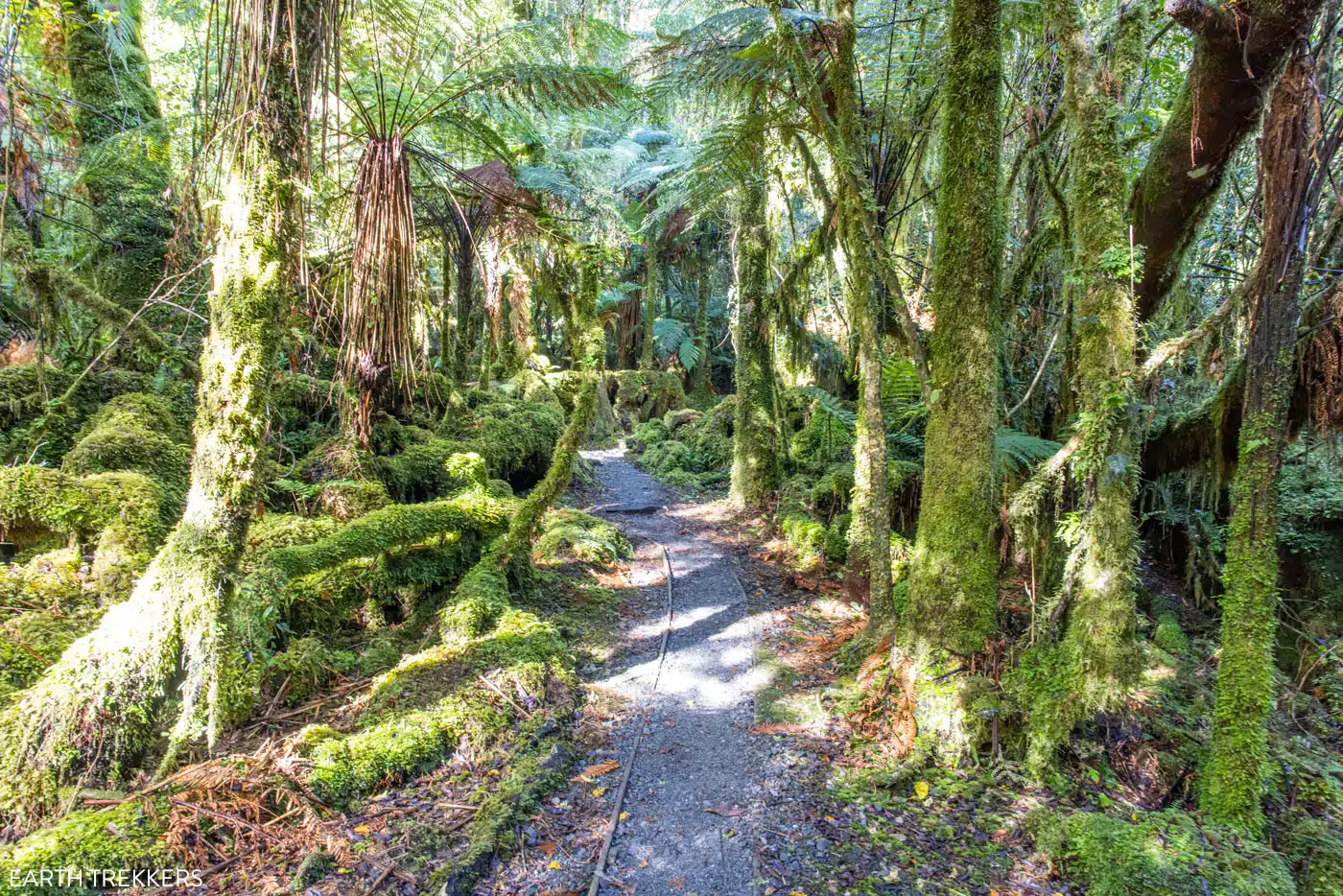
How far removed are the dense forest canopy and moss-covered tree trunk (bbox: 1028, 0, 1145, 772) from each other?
0.08ft

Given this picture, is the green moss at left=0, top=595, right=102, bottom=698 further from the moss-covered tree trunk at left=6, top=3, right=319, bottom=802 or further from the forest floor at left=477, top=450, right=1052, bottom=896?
the forest floor at left=477, top=450, right=1052, bottom=896

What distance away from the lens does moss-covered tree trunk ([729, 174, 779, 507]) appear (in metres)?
9.83

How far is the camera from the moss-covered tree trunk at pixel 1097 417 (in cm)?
365

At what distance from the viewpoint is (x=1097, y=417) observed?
3.66m

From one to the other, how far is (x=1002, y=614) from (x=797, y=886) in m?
3.17

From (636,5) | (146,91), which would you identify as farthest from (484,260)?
(636,5)

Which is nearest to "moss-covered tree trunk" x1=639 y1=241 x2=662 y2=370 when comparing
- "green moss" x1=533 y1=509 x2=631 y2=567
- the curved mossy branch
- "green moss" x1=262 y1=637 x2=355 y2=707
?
"green moss" x1=533 y1=509 x2=631 y2=567

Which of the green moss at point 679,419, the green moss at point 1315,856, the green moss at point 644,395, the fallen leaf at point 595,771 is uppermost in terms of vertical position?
the green moss at point 644,395

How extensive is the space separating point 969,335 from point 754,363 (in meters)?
5.83

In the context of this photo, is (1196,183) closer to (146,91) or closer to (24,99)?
(24,99)

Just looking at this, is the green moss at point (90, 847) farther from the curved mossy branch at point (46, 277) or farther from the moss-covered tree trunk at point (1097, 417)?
the moss-covered tree trunk at point (1097, 417)

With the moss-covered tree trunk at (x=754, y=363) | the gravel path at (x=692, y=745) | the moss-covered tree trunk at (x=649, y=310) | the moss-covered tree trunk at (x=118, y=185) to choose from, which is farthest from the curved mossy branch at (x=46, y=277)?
the moss-covered tree trunk at (x=649, y=310)

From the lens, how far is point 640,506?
36.5ft

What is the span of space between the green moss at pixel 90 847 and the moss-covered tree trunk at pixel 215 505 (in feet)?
1.21
